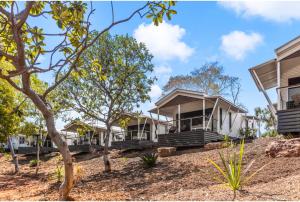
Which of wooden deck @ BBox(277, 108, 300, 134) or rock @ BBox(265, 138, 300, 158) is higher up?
wooden deck @ BBox(277, 108, 300, 134)

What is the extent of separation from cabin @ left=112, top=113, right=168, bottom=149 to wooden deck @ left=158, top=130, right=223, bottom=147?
3.08 metres

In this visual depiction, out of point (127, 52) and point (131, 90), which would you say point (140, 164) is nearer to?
point (131, 90)

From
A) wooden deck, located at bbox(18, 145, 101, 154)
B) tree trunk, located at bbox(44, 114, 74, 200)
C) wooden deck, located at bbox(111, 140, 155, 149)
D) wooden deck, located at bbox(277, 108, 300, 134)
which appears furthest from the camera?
wooden deck, located at bbox(18, 145, 101, 154)

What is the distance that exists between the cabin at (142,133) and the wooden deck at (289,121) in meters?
11.3

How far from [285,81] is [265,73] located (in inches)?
46.2

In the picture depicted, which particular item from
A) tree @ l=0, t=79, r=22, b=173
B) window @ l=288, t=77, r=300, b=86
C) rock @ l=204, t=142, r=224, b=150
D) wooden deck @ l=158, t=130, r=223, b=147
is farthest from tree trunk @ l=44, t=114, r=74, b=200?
window @ l=288, t=77, r=300, b=86

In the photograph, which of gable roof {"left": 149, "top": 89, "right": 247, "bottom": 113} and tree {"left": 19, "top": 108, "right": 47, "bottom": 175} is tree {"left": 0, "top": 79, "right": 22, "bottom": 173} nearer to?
tree {"left": 19, "top": 108, "right": 47, "bottom": 175}

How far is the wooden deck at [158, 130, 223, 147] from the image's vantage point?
63.9 ft

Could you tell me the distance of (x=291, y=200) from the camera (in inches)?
240

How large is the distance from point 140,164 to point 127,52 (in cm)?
578

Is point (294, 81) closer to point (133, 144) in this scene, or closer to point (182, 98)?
point (182, 98)

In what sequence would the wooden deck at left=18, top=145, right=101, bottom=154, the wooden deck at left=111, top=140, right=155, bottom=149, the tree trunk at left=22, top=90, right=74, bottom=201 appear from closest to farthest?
the tree trunk at left=22, top=90, right=74, bottom=201
the wooden deck at left=111, top=140, right=155, bottom=149
the wooden deck at left=18, top=145, right=101, bottom=154

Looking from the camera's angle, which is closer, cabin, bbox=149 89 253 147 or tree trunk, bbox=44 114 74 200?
tree trunk, bbox=44 114 74 200

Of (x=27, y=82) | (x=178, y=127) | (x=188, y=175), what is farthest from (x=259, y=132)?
(x=27, y=82)
